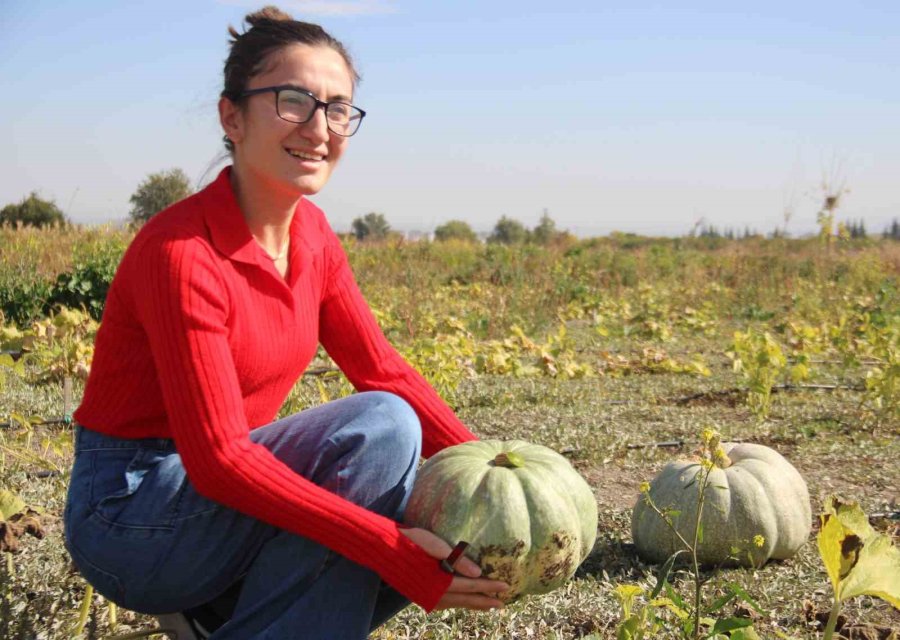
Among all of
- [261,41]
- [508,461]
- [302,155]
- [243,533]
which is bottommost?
[243,533]

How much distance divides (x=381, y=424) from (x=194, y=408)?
14.5 inches

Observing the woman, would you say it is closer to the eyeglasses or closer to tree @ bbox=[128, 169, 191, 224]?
the eyeglasses

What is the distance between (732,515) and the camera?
108 inches

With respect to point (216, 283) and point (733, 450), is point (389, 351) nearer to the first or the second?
point (216, 283)

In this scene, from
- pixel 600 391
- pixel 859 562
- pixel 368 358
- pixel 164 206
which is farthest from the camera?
pixel 164 206

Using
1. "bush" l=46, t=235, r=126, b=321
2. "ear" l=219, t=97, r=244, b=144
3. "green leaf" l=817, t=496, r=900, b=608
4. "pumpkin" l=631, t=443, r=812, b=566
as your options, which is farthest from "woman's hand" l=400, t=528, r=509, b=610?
"bush" l=46, t=235, r=126, b=321

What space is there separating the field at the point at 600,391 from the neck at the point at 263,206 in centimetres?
93

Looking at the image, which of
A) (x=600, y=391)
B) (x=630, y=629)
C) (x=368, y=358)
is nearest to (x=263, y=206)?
(x=368, y=358)

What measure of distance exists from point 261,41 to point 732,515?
1.90 meters

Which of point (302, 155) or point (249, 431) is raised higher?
point (302, 155)

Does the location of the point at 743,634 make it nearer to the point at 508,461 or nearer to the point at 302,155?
the point at 508,461

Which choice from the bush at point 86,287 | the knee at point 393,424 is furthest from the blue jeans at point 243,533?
the bush at point 86,287

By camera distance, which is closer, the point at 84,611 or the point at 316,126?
the point at 316,126

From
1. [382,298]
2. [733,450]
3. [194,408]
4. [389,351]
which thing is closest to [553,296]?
[382,298]
